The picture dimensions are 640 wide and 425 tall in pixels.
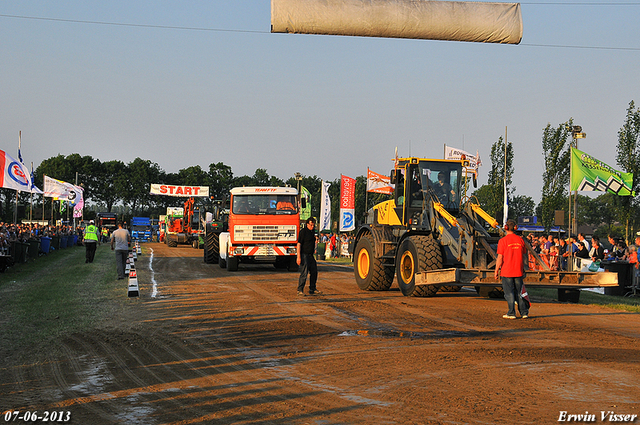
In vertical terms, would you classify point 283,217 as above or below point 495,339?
above

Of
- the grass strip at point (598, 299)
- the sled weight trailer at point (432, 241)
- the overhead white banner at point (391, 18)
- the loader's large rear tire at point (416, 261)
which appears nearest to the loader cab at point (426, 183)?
the sled weight trailer at point (432, 241)

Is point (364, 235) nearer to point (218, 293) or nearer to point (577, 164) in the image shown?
point (218, 293)

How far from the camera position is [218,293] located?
48.2ft

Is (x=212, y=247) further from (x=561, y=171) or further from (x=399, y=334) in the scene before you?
(x=561, y=171)

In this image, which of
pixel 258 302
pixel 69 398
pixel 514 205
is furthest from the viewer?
pixel 514 205

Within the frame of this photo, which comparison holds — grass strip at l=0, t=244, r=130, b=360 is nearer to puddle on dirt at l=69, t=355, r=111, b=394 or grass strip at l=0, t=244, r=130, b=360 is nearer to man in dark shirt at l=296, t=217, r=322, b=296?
puddle on dirt at l=69, t=355, r=111, b=394

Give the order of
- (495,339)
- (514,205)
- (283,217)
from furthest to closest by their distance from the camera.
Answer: (514,205) → (283,217) → (495,339)

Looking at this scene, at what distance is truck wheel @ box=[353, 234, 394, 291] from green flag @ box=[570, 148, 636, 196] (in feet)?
37.2

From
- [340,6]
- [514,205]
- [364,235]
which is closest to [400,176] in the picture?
[364,235]

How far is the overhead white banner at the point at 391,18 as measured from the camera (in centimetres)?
974

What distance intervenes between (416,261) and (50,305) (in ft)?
26.2

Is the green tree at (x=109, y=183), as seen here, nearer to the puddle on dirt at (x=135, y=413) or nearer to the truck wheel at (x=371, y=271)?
the truck wheel at (x=371, y=271)

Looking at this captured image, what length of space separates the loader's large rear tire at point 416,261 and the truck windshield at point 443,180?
1334mm

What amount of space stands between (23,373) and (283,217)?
47.5 feet
